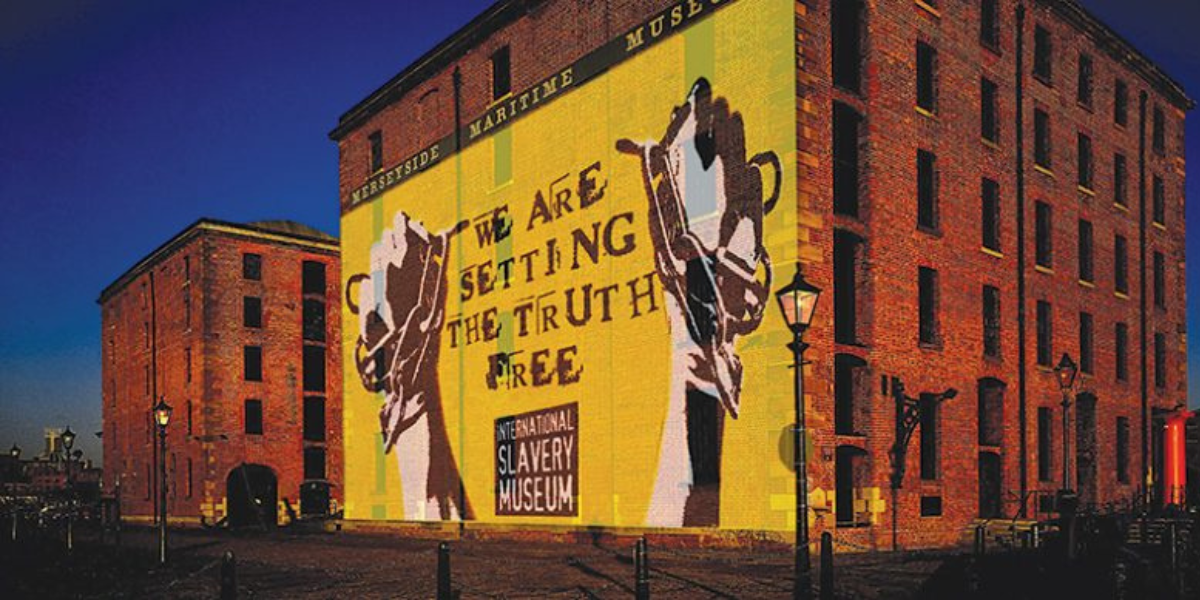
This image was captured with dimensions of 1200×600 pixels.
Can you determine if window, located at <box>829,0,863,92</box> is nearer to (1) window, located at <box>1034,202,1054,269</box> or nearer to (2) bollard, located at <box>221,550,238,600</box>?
(1) window, located at <box>1034,202,1054,269</box>

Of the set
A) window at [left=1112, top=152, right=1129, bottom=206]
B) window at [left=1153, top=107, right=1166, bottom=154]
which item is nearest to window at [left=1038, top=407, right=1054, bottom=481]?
window at [left=1112, top=152, right=1129, bottom=206]

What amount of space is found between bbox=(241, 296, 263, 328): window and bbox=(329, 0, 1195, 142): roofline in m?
14.2

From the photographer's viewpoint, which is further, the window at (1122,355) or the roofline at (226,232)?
the roofline at (226,232)

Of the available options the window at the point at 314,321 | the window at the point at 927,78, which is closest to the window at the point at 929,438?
the window at the point at 927,78

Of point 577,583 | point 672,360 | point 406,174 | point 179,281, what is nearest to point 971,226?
point 672,360

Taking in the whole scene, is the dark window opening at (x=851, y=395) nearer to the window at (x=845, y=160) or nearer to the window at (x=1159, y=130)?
the window at (x=845, y=160)

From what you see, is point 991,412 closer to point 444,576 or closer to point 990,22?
point 990,22

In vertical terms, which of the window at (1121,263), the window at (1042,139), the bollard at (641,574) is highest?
the window at (1042,139)

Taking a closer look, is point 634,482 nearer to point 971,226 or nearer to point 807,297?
point 971,226

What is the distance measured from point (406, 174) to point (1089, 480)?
900 inches

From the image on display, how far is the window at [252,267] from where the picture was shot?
169 ft

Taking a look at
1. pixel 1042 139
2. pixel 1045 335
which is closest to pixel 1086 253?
pixel 1042 139

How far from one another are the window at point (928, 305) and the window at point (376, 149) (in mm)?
19762

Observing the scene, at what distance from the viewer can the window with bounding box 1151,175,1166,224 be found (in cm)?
3694
